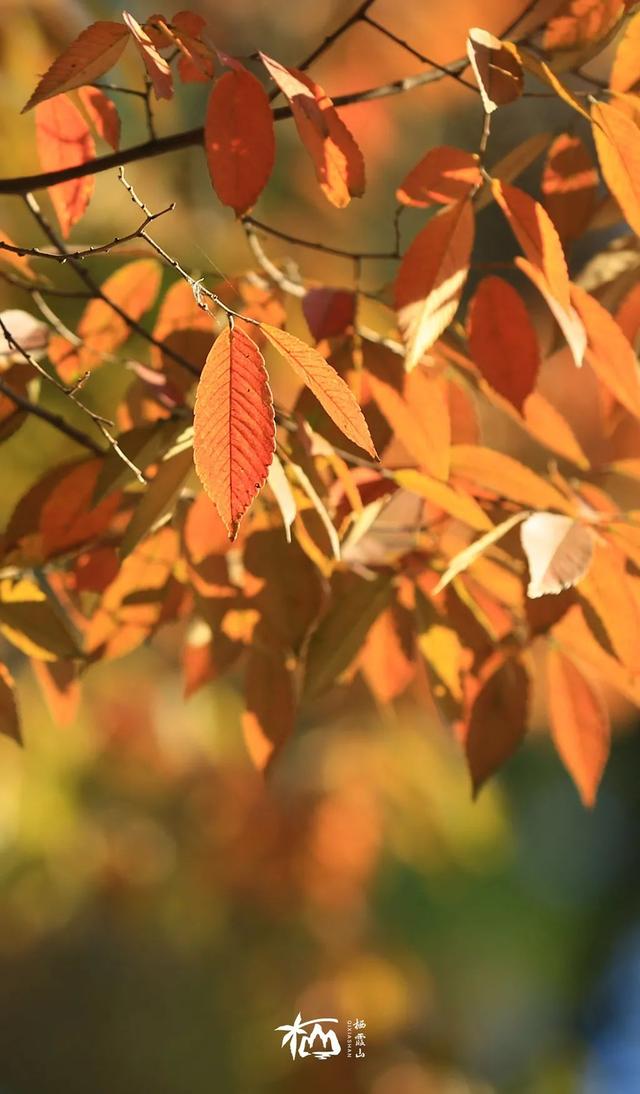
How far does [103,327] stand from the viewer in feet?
2.31

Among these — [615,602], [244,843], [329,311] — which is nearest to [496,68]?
[329,311]

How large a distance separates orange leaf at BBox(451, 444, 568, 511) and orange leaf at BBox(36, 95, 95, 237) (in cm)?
26

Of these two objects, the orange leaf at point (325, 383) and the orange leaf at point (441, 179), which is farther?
the orange leaf at point (441, 179)

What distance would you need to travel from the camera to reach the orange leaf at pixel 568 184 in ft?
2.02

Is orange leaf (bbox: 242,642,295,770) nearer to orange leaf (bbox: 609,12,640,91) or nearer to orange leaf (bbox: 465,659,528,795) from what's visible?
orange leaf (bbox: 465,659,528,795)

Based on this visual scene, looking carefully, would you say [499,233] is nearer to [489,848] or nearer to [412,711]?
[412,711]

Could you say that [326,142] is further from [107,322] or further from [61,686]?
[61,686]

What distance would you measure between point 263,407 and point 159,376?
264mm

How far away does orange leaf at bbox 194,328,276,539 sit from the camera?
0.37 metres

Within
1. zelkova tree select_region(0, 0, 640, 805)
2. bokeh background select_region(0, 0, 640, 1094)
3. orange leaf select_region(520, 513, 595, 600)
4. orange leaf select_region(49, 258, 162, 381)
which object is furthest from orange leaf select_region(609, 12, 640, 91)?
bokeh background select_region(0, 0, 640, 1094)

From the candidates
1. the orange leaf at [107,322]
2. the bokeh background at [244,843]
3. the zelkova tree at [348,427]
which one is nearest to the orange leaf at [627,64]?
the zelkova tree at [348,427]

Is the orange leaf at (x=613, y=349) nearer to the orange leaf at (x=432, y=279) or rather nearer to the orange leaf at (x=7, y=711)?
the orange leaf at (x=432, y=279)

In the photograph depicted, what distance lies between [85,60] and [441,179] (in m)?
0.19

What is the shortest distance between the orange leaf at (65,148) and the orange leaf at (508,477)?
0.26 m
